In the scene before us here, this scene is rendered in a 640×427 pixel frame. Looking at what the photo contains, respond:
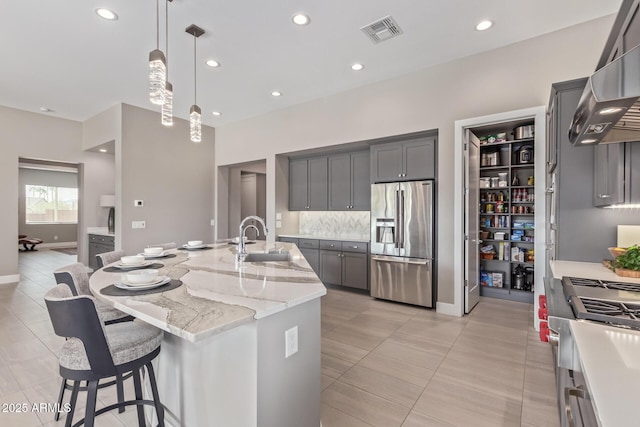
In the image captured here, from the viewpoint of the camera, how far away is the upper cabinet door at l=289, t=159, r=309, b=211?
18.6 ft

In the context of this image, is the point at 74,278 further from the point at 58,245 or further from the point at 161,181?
the point at 58,245

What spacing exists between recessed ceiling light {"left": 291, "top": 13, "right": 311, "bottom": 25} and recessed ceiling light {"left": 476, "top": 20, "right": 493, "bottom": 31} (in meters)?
1.72

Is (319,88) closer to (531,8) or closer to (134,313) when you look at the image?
(531,8)

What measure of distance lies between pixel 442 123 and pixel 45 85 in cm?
580

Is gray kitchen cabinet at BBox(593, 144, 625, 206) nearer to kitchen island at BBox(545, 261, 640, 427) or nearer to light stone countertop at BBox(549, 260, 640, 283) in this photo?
light stone countertop at BBox(549, 260, 640, 283)

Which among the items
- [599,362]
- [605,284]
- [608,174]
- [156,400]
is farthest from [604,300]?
[156,400]

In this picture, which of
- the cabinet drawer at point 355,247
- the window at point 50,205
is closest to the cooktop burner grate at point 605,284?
the cabinet drawer at point 355,247

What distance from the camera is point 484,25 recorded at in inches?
119

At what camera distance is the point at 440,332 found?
3244mm

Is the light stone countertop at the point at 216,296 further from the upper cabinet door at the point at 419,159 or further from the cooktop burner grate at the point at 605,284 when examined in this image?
the upper cabinet door at the point at 419,159

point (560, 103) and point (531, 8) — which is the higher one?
point (531, 8)

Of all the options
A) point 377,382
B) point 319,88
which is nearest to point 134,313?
point 377,382

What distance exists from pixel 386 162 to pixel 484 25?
6.27 ft

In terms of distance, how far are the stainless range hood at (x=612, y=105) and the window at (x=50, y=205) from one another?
46.6 feet
